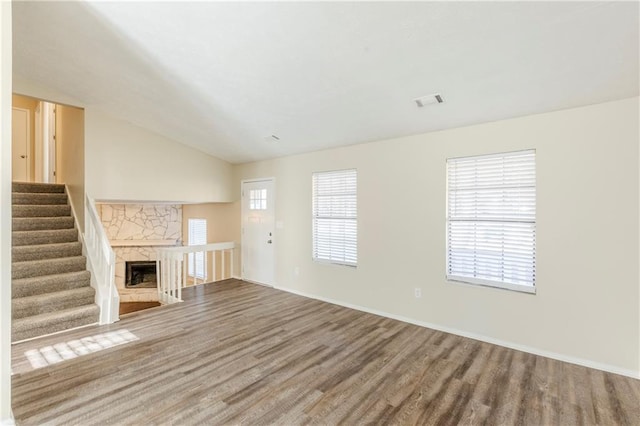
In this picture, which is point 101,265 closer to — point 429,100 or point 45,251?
point 45,251

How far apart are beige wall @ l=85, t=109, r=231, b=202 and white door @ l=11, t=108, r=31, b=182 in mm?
3160

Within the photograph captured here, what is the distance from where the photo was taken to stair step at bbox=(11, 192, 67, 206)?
4.59 metres

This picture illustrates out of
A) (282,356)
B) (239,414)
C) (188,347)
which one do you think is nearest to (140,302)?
(188,347)

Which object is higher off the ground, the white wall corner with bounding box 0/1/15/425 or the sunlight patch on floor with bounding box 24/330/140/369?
the white wall corner with bounding box 0/1/15/425

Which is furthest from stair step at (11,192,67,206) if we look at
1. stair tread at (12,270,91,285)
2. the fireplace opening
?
the fireplace opening

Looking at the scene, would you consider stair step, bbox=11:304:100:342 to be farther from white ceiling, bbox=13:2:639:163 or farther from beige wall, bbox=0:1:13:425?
white ceiling, bbox=13:2:639:163

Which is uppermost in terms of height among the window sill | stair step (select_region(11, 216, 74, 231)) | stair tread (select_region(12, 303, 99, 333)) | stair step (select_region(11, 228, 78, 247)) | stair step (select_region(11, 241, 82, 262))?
stair step (select_region(11, 216, 74, 231))

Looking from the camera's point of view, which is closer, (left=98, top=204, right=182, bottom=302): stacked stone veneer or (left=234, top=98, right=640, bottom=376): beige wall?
(left=234, top=98, right=640, bottom=376): beige wall

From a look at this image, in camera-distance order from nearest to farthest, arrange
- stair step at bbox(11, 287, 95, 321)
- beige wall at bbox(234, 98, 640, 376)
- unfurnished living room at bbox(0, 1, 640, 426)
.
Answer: unfurnished living room at bbox(0, 1, 640, 426) < beige wall at bbox(234, 98, 640, 376) < stair step at bbox(11, 287, 95, 321)

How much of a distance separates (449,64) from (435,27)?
1.52ft

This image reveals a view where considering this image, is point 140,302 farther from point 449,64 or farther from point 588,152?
point 588,152

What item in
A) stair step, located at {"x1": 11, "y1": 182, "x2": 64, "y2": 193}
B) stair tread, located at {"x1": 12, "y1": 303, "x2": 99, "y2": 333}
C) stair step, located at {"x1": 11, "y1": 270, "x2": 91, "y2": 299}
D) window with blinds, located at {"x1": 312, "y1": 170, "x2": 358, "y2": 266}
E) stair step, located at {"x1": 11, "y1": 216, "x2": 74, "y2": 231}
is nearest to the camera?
stair tread, located at {"x1": 12, "y1": 303, "x2": 99, "y2": 333}

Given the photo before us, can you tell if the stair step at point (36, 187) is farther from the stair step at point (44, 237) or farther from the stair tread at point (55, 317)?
the stair tread at point (55, 317)

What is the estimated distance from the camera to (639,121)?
2.66m
